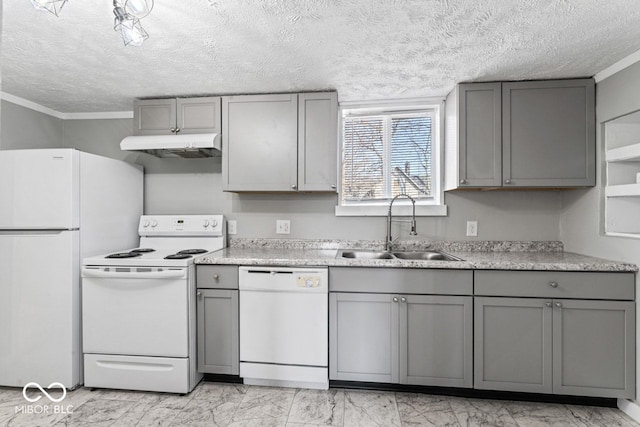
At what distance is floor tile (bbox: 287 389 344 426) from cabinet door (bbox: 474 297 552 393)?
0.89 m

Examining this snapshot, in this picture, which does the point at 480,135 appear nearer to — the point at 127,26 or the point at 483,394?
the point at 483,394

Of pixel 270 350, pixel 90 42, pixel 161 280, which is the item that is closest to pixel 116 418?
pixel 161 280

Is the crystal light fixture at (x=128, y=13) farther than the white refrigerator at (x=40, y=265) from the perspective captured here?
No

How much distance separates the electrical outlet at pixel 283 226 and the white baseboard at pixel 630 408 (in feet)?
8.17

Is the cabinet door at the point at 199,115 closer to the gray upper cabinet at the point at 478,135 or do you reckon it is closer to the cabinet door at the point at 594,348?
the gray upper cabinet at the point at 478,135

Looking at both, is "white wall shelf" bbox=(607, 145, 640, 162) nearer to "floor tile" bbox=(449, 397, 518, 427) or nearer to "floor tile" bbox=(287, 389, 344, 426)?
"floor tile" bbox=(449, 397, 518, 427)

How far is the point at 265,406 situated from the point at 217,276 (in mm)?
882

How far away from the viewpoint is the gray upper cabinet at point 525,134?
7.75ft


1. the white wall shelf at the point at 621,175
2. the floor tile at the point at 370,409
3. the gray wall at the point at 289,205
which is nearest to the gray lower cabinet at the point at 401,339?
the floor tile at the point at 370,409

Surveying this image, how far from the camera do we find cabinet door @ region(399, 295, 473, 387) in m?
2.19

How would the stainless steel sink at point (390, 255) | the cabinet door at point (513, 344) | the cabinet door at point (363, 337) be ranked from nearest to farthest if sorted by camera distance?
the cabinet door at point (513, 344), the cabinet door at point (363, 337), the stainless steel sink at point (390, 255)

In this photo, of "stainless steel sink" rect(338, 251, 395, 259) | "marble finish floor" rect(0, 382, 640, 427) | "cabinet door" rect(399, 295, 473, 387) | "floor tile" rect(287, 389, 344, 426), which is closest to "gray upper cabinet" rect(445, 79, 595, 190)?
"stainless steel sink" rect(338, 251, 395, 259)

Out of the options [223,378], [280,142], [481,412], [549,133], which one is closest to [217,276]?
[223,378]

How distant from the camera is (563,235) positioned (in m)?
2.67
